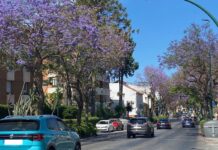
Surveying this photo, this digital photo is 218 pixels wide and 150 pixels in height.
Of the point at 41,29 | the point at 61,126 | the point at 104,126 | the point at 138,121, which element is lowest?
the point at 61,126

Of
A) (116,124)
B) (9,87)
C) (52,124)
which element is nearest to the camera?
(52,124)

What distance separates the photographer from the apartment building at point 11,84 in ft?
164

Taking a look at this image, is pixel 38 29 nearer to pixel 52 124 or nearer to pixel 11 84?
pixel 52 124

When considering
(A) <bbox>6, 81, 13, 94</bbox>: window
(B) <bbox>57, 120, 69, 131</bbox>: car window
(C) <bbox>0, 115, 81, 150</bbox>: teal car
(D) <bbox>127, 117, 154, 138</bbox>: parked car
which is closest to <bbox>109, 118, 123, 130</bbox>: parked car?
(A) <bbox>6, 81, 13, 94</bbox>: window

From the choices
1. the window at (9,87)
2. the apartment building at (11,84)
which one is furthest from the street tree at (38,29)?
the window at (9,87)

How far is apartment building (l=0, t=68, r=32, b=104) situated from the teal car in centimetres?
3514

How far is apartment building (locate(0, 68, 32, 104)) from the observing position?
49.8m

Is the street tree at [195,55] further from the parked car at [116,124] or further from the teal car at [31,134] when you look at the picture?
the teal car at [31,134]

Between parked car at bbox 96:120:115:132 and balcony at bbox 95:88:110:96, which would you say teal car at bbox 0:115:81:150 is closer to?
parked car at bbox 96:120:115:132

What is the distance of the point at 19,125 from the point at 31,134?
63 centimetres

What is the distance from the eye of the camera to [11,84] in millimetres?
52000

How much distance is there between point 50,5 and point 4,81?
80.4 feet

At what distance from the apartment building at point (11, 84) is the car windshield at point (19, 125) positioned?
116 feet

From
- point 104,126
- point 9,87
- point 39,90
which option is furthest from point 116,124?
point 39,90
